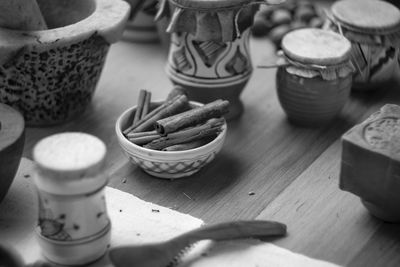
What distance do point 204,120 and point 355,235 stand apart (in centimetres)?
35

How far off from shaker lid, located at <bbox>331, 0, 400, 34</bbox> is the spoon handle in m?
0.54

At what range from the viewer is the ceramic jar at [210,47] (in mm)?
1382

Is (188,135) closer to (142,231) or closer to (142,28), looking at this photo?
(142,231)

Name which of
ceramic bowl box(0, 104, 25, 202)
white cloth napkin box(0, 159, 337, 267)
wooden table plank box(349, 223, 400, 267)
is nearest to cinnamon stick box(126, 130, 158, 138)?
white cloth napkin box(0, 159, 337, 267)

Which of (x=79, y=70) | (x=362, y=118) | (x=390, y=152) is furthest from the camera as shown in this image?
(x=362, y=118)

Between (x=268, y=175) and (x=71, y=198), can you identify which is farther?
(x=268, y=175)

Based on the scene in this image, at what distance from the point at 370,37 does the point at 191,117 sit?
46cm

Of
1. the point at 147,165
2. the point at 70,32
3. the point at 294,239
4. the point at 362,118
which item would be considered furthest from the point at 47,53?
the point at 362,118

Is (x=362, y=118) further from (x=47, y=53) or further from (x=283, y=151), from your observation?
(x=47, y=53)

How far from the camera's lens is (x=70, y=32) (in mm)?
1312

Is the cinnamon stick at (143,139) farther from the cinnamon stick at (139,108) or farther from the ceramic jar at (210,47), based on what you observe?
the ceramic jar at (210,47)

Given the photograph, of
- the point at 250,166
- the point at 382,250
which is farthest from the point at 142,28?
the point at 382,250

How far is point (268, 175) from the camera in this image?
1341mm

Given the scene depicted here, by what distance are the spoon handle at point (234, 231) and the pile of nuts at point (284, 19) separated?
0.67m
